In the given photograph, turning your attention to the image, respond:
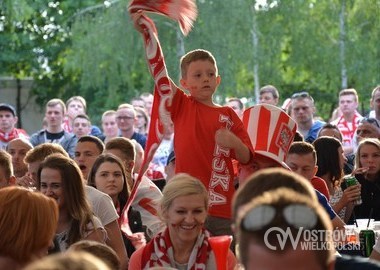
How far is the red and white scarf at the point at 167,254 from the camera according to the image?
7.22 m

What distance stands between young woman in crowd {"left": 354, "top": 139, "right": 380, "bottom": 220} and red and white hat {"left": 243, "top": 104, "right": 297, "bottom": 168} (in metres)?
1.56

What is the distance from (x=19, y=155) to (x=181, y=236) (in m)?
5.06

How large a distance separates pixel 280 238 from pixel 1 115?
1256 centimetres

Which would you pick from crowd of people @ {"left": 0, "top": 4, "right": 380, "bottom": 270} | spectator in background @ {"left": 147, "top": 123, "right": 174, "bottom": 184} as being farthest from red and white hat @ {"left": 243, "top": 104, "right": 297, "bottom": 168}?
spectator in background @ {"left": 147, "top": 123, "right": 174, "bottom": 184}

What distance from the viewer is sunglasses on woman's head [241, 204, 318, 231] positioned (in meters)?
3.72

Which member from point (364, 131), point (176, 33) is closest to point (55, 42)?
point (176, 33)

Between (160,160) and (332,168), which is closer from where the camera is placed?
(332,168)

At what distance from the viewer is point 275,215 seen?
147 inches

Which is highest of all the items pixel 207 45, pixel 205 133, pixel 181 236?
pixel 207 45

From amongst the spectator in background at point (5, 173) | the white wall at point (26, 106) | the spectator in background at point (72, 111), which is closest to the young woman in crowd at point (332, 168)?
the spectator in background at point (5, 173)

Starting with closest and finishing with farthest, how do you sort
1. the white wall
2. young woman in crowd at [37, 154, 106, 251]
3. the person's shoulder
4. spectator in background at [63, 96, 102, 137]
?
the person's shoulder
young woman in crowd at [37, 154, 106, 251]
spectator in background at [63, 96, 102, 137]
the white wall

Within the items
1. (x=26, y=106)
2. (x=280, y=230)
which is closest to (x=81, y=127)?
(x=280, y=230)

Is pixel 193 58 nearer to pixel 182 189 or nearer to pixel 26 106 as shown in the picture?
pixel 182 189

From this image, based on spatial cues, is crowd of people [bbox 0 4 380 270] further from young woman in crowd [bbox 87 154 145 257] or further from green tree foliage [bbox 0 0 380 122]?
green tree foliage [bbox 0 0 380 122]
